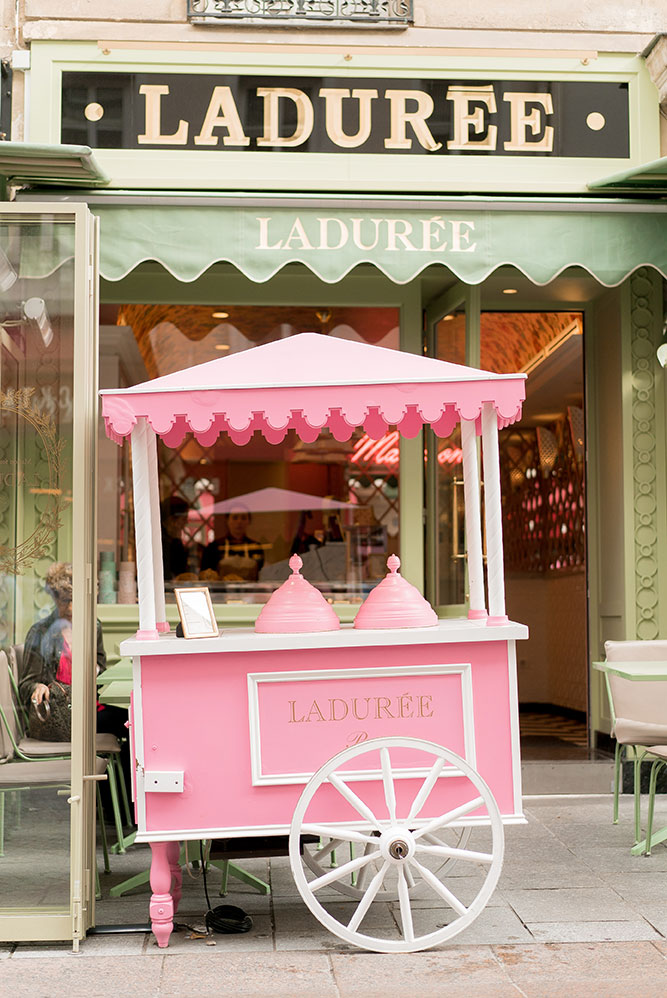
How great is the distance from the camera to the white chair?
247 inches

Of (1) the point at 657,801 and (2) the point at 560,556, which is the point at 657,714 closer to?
(1) the point at 657,801

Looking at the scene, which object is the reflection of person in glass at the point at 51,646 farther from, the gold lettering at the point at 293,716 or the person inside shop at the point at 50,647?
the gold lettering at the point at 293,716

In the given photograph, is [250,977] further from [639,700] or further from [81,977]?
[639,700]

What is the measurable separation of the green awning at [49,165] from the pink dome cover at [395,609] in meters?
3.19

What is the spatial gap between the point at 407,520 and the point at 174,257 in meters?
2.43

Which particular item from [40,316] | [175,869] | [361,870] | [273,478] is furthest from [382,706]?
[273,478]

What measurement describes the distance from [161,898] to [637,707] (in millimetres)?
3071

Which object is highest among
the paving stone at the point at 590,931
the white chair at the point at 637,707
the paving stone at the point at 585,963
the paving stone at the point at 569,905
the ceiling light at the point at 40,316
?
the ceiling light at the point at 40,316

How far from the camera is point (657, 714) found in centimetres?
652

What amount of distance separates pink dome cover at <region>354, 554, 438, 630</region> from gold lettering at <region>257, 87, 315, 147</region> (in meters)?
3.67

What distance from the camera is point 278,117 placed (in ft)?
24.7

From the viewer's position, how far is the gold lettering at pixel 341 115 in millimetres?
7539

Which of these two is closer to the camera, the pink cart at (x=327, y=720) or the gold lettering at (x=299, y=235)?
the pink cart at (x=327, y=720)

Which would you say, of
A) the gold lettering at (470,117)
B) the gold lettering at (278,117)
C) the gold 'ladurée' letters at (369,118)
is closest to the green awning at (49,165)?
the gold 'ladurée' letters at (369,118)
